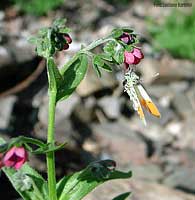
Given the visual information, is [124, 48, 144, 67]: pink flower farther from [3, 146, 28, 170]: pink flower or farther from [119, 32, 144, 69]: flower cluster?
[3, 146, 28, 170]: pink flower

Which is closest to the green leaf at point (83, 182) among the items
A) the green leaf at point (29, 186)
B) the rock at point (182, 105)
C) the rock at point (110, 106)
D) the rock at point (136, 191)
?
the green leaf at point (29, 186)

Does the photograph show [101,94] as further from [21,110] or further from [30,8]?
[30,8]

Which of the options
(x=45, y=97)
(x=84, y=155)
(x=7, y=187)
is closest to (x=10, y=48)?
(x=45, y=97)

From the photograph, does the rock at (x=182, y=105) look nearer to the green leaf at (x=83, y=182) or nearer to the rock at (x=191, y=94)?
the rock at (x=191, y=94)

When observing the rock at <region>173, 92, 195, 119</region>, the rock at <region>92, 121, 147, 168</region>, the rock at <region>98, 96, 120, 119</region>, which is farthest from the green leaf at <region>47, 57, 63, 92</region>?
the rock at <region>173, 92, 195, 119</region>

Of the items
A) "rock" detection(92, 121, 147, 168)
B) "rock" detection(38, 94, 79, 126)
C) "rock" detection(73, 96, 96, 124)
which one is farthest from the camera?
"rock" detection(73, 96, 96, 124)

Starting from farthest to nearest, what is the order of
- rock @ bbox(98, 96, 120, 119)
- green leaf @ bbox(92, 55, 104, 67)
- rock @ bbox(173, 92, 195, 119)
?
rock @ bbox(173, 92, 195, 119) → rock @ bbox(98, 96, 120, 119) → green leaf @ bbox(92, 55, 104, 67)
